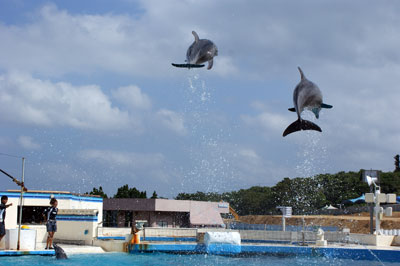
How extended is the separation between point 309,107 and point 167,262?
582 centimetres

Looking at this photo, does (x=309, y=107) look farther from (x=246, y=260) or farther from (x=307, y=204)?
(x=307, y=204)

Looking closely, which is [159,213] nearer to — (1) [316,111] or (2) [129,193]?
(2) [129,193]

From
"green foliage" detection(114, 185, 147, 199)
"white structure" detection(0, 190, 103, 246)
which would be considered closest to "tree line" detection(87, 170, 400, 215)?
"green foliage" detection(114, 185, 147, 199)

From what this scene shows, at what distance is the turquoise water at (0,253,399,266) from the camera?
11867mm

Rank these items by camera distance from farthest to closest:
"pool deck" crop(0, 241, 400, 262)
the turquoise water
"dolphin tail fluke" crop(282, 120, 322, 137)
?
"pool deck" crop(0, 241, 400, 262) → "dolphin tail fluke" crop(282, 120, 322, 137) → the turquoise water

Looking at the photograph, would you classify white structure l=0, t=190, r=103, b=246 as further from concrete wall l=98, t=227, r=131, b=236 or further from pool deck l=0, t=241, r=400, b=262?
pool deck l=0, t=241, r=400, b=262

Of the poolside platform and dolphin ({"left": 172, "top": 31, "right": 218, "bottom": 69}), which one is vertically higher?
dolphin ({"left": 172, "top": 31, "right": 218, "bottom": 69})

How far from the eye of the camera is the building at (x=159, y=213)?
3070cm

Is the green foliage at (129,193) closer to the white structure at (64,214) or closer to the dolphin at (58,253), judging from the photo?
the white structure at (64,214)

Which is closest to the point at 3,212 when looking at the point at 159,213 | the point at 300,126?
the point at 300,126

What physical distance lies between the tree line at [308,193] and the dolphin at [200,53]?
1641 inches

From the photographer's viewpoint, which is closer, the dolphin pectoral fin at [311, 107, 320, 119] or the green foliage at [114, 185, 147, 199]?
the dolphin pectoral fin at [311, 107, 320, 119]

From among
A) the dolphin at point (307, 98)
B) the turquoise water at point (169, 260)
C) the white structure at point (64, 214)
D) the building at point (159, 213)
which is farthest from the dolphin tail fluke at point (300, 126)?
the building at point (159, 213)

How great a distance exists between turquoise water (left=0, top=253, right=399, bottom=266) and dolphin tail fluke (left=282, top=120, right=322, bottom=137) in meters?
4.01
